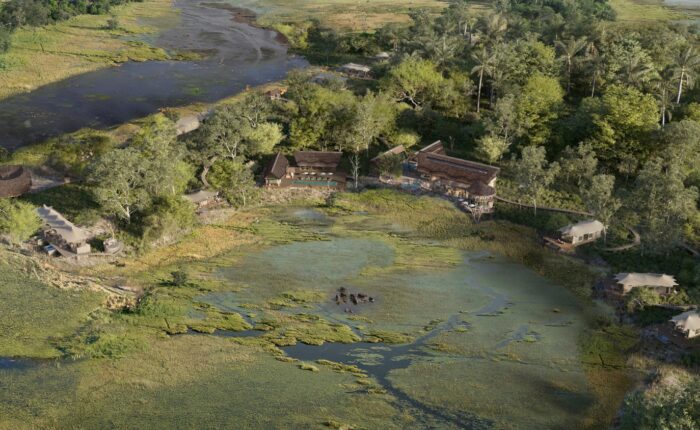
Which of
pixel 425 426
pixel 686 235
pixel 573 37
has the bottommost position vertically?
pixel 425 426

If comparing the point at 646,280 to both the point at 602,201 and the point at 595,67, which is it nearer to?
the point at 602,201

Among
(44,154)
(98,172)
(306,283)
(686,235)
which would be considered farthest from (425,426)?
(44,154)

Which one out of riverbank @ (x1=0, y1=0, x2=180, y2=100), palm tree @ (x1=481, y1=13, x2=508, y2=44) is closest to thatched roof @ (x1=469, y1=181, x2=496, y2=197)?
palm tree @ (x1=481, y1=13, x2=508, y2=44)

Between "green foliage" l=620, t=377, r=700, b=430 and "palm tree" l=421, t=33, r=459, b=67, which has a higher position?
"palm tree" l=421, t=33, r=459, b=67

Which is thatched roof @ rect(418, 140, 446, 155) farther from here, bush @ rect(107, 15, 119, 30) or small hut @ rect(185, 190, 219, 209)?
bush @ rect(107, 15, 119, 30)

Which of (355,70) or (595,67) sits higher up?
(595,67)

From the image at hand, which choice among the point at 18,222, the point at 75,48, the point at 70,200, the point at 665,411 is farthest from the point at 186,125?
the point at 665,411

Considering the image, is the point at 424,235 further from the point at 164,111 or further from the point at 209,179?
the point at 164,111
